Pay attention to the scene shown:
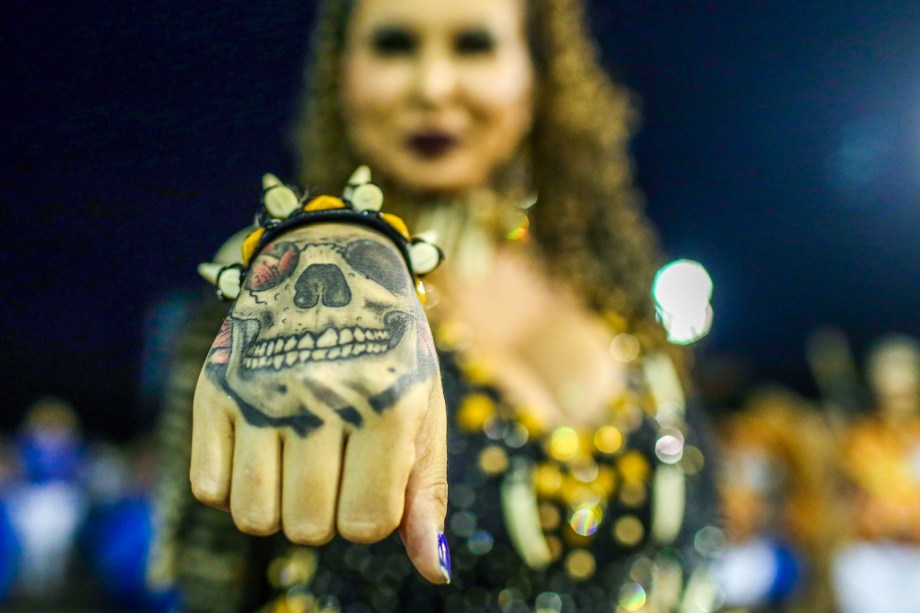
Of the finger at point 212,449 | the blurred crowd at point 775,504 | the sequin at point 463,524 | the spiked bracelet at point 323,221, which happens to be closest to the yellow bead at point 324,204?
the spiked bracelet at point 323,221

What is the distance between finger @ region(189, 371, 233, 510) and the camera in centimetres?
36

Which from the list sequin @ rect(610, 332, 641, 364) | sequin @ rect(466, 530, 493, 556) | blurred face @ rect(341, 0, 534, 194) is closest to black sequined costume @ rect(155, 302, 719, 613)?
sequin @ rect(466, 530, 493, 556)

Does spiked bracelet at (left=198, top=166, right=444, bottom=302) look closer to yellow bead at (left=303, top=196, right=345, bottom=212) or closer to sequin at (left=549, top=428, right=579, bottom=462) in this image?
yellow bead at (left=303, top=196, right=345, bottom=212)

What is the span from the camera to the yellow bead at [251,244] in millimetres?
454

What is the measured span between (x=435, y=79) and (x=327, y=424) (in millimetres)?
532

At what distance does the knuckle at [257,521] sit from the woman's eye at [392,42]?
58 cm

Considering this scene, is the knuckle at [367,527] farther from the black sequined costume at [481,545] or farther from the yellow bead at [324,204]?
the black sequined costume at [481,545]

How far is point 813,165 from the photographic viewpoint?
1551mm

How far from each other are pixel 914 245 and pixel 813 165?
0.73 m

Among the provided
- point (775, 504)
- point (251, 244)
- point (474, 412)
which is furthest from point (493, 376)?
point (775, 504)

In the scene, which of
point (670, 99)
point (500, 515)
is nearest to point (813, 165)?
point (670, 99)

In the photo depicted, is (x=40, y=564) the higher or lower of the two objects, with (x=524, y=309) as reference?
lower

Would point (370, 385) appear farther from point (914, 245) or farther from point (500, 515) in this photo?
point (914, 245)

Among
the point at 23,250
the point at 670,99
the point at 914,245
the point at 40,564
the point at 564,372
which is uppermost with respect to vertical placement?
the point at 23,250
